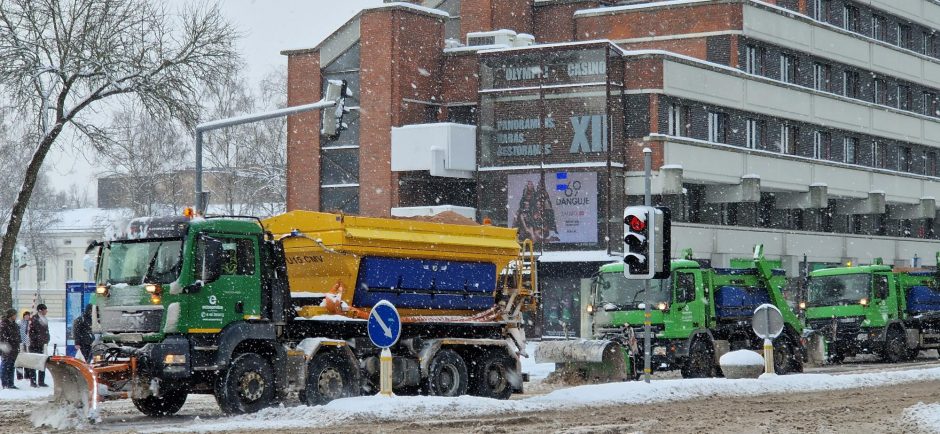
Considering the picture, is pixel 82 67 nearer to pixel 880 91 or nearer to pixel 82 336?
pixel 82 336

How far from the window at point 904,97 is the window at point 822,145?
28.1 feet

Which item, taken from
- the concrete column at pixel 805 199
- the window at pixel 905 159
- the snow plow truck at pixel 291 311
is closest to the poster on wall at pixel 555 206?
the concrete column at pixel 805 199

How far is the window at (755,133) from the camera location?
58969mm

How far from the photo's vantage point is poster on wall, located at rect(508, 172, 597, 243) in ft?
174

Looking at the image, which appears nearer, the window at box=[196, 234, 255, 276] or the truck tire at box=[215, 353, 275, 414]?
the truck tire at box=[215, 353, 275, 414]

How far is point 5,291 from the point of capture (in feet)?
105

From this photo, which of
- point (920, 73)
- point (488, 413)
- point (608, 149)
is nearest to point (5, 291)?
point (488, 413)

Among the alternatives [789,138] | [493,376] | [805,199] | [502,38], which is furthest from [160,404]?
[805,199]

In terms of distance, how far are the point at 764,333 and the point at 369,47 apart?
102ft

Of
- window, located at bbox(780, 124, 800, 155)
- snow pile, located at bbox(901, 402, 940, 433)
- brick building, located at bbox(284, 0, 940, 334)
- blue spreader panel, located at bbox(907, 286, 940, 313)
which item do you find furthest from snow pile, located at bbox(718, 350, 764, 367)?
window, located at bbox(780, 124, 800, 155)

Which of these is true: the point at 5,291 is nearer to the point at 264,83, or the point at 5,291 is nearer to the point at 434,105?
the point at 434,105

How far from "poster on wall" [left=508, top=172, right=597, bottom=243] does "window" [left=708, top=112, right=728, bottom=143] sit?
6240 mm

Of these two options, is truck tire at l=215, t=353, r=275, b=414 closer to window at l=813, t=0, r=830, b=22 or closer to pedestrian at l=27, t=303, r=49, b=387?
pedestrian at l=27, t=303, r=49, b=387

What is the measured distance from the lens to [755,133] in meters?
59.4
